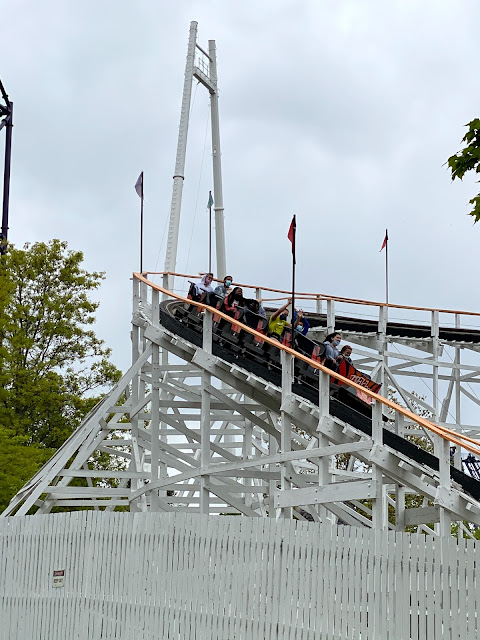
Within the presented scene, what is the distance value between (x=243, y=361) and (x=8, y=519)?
502cm

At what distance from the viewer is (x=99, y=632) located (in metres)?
17.7

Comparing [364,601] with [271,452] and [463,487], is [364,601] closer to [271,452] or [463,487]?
[463,487]

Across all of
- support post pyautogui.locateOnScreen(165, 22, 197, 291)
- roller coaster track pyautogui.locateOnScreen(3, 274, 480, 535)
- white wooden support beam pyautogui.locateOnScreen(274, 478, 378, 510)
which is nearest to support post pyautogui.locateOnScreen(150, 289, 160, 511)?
roller coaster track pyautogui.locateOnScreen(3, 274, 480, 535)

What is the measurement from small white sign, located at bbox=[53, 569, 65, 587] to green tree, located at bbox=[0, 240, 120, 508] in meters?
13.4

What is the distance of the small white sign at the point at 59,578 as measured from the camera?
61.9 feet

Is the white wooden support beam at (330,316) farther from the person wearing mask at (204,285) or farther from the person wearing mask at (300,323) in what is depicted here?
the person wearing mask at (300,323)

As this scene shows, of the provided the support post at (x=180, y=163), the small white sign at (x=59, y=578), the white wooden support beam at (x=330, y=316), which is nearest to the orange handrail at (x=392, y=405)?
the small white sign at (x=59, y=578)

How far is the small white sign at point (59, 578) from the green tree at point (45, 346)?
13.4 meters

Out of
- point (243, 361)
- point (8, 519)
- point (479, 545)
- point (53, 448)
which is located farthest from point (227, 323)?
point (53, 448)

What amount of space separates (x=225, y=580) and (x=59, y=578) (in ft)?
14.2

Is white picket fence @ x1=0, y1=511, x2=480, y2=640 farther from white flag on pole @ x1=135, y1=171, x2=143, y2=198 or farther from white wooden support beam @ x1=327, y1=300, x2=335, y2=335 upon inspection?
white wooden support beam @ x1=327, y1=300, x2=335, y2=335

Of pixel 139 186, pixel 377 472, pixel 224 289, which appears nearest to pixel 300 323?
pixel 224 289

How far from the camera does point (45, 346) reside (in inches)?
1435

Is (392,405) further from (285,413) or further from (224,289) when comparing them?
(224,289)
